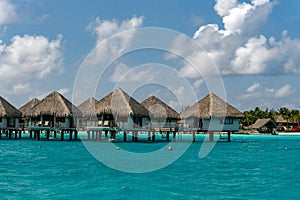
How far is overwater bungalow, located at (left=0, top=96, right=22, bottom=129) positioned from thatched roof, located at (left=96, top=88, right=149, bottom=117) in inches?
347

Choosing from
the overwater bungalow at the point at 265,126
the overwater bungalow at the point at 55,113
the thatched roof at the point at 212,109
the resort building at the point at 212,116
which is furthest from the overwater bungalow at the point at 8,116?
the overwater bungalow at the point at 265,126

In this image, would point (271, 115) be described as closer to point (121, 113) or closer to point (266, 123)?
point (266, 123)

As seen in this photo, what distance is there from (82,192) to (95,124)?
2441 cm

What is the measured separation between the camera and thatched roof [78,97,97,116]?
1462 inches

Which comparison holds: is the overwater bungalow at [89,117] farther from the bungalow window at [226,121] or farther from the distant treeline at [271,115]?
the distant treeline at [271,115]

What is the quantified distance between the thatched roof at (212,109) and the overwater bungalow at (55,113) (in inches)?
410

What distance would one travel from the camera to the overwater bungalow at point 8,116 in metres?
40.2

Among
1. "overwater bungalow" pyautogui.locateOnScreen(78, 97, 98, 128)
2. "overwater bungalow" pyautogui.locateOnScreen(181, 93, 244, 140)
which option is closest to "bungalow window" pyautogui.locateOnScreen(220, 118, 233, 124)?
"overwater bungalow" pyautogui.locateOnScreen(181, 93, 244, 140)

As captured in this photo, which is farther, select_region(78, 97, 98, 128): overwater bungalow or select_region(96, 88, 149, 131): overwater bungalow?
select_region(78, 97, 98, 128): overwater bungalow

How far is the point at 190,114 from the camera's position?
132 feet

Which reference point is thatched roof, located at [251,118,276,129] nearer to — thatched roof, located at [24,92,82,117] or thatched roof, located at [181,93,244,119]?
thatched roof, located at [181,93,244,119]

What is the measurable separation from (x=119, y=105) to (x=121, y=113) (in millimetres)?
914

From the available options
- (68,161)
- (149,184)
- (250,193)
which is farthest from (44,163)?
(250,193)

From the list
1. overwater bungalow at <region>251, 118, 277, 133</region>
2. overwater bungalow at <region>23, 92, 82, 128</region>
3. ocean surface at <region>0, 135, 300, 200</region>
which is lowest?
ocean surface at <region>0, 135, 300, 200</region>
